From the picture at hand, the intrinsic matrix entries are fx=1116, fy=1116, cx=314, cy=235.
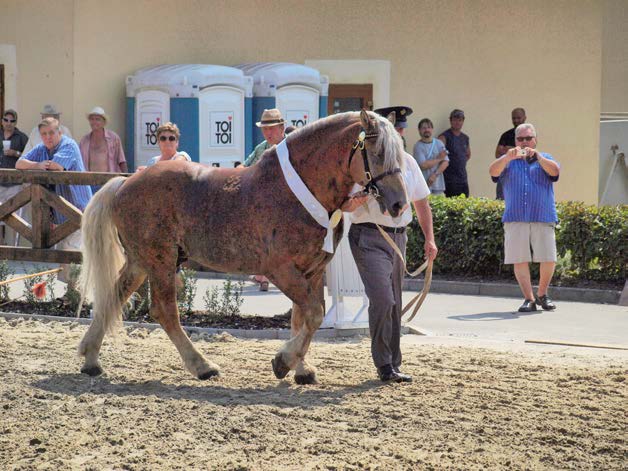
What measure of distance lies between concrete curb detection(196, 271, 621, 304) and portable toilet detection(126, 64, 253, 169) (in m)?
2.45

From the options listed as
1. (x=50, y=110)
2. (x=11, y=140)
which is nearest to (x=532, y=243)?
(x=50, y=110)

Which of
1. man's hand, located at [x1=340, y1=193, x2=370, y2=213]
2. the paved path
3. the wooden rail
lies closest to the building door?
the paved path

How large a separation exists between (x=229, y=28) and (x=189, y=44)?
68 centimetres

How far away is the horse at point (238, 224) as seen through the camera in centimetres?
709

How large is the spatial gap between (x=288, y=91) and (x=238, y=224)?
29.5ft

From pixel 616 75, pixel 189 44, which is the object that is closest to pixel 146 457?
pixel 189 44

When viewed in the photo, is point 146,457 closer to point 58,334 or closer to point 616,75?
point 58,334

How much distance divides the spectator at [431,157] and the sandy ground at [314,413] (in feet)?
26.1

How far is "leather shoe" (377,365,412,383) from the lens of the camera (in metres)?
7.47

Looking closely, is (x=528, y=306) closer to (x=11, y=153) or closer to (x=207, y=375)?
(x=207, y=375)

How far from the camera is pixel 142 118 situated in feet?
52.4

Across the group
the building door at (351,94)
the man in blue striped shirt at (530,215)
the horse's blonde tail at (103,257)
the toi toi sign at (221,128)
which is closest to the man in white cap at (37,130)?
the toi toi sign at (221,128)

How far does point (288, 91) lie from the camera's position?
16.1 meters

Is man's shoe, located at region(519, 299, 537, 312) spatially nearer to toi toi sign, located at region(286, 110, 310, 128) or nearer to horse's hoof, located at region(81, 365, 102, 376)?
horse's hoof, located at region(81, 365, 102, 376)
